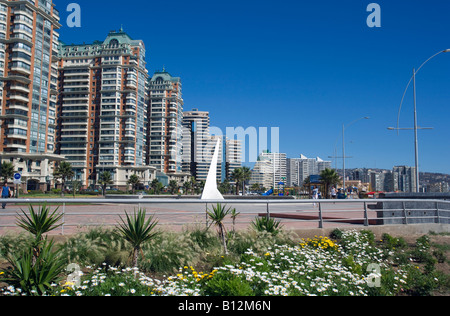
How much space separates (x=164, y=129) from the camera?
438ft

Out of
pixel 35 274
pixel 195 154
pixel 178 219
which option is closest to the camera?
pixel 35 274

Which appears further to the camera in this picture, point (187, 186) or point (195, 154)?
point (195, 154)

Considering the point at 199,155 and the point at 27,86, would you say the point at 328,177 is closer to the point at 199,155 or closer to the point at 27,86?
the point at 27,86

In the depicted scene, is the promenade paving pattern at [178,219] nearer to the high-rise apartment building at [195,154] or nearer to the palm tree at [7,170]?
the palm tree at [7,170]

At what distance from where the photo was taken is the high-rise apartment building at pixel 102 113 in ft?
356

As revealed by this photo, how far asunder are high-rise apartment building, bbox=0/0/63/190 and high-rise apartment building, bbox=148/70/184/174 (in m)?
53.2

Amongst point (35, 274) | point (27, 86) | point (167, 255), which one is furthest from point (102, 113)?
point (35, 274)

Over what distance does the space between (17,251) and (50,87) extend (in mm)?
87594

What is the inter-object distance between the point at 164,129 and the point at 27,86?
6147cm

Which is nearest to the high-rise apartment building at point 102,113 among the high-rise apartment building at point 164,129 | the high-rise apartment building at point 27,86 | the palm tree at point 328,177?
the high-rise apartment building at point 164,129

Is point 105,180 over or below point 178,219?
over

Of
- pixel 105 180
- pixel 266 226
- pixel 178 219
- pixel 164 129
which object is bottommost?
pixel 178 219

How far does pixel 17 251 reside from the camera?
6355mm
